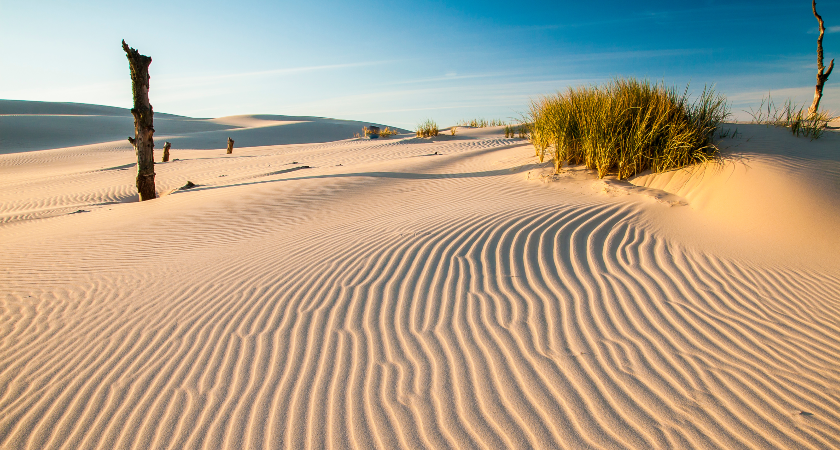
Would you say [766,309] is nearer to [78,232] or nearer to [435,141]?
[78,232]

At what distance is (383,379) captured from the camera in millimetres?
2303

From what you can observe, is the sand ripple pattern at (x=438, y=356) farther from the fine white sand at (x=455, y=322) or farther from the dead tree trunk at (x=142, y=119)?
the dead tree trunk at (x=142, y=119)

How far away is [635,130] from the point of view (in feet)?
22.4

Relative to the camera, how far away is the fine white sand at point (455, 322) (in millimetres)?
1993

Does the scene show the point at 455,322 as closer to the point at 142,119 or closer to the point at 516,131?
the point at 142,119

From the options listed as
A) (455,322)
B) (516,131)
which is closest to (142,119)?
(455,322)

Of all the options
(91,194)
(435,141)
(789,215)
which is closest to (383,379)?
(789,215)

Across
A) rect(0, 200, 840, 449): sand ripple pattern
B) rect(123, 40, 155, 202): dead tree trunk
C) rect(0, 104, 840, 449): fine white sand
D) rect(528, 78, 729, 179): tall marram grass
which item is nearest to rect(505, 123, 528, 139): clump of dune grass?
rect(528, 78, 729, 179): tall marram grass

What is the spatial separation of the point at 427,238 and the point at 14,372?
3342 mm

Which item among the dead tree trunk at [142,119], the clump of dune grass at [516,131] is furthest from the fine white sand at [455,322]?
the clump of dune grass at [516,131]

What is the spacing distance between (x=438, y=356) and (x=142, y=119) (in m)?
9.74

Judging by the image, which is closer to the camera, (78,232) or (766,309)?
(766,309)

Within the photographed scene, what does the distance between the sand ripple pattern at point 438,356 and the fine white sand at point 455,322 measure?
1cm

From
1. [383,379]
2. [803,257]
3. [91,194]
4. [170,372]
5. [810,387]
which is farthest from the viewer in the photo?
[91,194]
